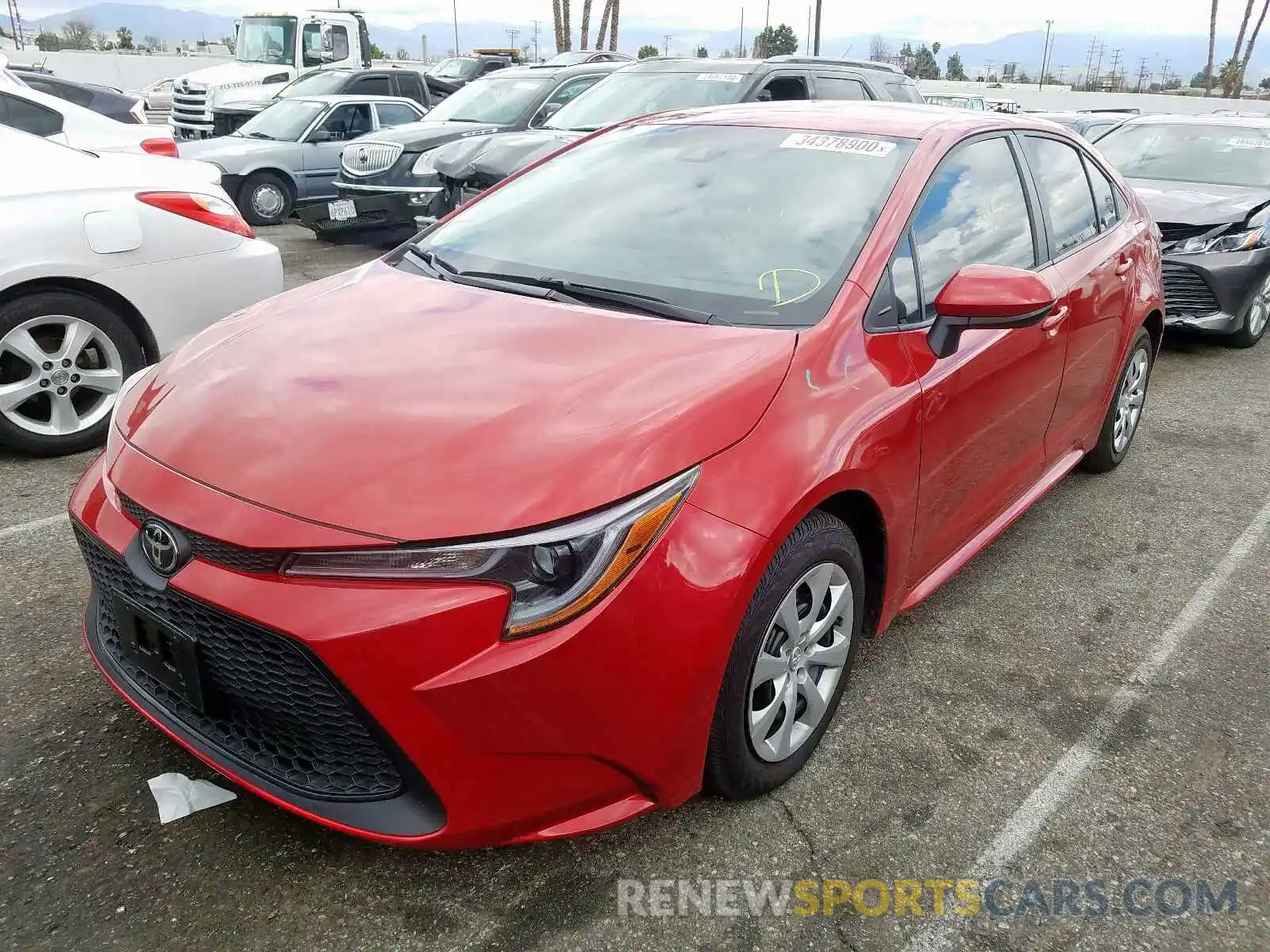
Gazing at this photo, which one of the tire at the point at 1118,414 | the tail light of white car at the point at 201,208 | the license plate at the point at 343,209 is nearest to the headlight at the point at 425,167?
the license plate at the point at 343,209

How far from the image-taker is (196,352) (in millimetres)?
2525

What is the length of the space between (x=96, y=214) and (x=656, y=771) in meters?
3.56

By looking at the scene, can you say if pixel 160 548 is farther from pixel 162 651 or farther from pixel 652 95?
pixel 652 95

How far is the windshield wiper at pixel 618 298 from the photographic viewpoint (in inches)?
96.6

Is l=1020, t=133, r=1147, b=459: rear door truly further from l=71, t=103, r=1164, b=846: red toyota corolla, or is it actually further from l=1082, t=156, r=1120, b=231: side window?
l=71, t=103, r=1164, b=846: red toyota corolla

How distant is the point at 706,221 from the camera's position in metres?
2.80

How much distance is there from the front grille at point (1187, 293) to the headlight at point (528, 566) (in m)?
6.06

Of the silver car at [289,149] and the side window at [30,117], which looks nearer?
the side window at [30,117]

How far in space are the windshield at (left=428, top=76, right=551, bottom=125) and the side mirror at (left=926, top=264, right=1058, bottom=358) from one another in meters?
7.84

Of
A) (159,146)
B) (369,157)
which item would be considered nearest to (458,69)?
(369,157)

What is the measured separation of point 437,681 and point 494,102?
9.34m

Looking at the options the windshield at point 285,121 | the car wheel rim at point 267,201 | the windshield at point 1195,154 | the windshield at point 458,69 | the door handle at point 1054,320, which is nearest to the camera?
the door handle at point 1054,320

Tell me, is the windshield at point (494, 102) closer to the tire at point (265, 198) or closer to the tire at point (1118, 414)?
the tire at point (265, 198)

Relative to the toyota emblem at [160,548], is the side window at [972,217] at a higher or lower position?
higher
